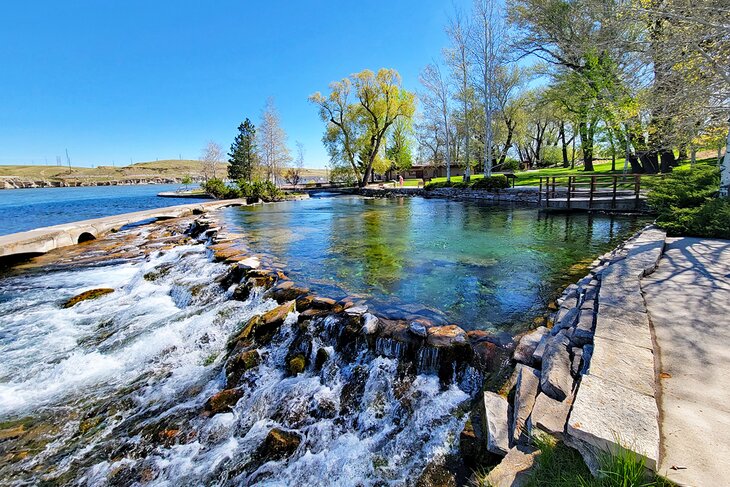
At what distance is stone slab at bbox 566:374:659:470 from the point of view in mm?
1742

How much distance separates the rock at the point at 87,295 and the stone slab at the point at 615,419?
27.9 feet

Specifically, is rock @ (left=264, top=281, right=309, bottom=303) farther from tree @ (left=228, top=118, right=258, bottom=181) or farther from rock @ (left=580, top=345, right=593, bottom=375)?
tree @ (left=228, top=118, right=258, bottom=181)

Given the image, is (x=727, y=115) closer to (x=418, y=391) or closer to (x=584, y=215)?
(x=584, y=215)

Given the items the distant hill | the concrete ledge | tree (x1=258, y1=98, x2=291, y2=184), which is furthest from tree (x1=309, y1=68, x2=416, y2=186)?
the distant hill

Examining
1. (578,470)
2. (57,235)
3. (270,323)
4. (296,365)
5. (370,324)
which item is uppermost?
(57,235)

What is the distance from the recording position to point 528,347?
3.70 meters

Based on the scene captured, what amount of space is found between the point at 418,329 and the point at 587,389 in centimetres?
219

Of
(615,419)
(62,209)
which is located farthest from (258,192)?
(615,419)

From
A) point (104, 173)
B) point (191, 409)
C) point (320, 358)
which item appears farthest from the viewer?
point (104, 173)

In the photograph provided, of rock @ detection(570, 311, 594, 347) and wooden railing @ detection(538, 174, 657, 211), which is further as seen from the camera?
wooden railing @ detection(538, 174, 657, 211)

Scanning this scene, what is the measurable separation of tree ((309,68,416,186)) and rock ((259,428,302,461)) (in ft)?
122

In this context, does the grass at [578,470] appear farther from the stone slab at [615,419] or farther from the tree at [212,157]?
the tree at [212,157]

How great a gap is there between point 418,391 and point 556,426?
1.77 metres

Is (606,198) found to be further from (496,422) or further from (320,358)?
(496,422)
